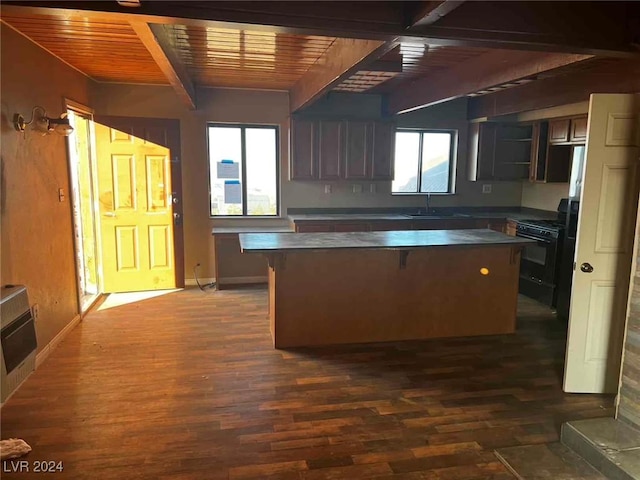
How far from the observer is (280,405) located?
2.92 meters

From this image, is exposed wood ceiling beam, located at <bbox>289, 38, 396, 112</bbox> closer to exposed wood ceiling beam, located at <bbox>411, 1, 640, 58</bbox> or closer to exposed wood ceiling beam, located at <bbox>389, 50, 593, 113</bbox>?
exposed wood ceiling beam, located at <bbox>411, 1, 640, 58</bbox>

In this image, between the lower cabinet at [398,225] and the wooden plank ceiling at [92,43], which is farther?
the lower cabinet at [398,225]

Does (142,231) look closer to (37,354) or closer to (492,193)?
(37,354)

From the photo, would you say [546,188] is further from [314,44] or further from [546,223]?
[314,44]

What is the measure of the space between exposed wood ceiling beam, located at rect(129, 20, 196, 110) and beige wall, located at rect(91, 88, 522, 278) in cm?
95

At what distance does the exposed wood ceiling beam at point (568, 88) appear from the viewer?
136 inches

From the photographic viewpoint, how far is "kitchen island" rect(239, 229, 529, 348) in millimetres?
3814

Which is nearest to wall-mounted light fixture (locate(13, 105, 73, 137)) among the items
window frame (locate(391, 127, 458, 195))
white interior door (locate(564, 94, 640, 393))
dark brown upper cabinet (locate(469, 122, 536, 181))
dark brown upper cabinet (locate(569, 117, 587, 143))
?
white interior door (locate(564, 94, 640, 393))

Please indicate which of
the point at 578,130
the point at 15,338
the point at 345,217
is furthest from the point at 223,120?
the point at 578,130

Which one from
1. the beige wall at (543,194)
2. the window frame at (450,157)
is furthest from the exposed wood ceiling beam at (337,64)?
the beige wall at (543,194)

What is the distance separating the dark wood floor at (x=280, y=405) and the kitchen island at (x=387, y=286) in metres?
0.17

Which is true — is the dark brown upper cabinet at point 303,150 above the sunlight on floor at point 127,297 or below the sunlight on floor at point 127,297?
above

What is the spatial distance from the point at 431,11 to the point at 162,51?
173 centimetres

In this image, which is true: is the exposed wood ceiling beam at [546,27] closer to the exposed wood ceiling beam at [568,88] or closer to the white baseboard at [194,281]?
the exposed wood ceiling beam at [568,88]
